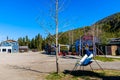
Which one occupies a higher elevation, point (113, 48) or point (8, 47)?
point (8, 47)

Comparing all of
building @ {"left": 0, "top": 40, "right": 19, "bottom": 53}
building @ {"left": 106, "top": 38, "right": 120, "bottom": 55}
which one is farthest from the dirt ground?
building @ {"left": 0, "top": 40, "right": 19, "bottom": 53}

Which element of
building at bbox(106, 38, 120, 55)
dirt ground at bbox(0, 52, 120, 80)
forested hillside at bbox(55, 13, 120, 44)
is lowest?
dirt ground at bbox(0, 52, 120, 80)

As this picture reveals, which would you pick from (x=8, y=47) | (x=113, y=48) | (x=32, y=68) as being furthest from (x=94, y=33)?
(x=8, y=47)

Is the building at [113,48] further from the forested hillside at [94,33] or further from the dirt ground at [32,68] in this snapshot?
the dirt ground at [32,68]

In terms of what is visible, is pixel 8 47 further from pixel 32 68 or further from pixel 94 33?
pixel 32 68

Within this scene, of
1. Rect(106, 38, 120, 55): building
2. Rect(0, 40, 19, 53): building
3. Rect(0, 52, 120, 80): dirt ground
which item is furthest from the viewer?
Rect(0, 40, 19, 53): building

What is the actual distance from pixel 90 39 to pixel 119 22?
88.2 metres

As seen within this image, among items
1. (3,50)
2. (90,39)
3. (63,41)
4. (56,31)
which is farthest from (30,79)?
(3,50)

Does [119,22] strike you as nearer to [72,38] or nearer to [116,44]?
[72,38]

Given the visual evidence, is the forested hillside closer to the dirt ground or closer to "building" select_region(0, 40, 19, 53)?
the dirt ground

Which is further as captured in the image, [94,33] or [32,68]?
[94,33]

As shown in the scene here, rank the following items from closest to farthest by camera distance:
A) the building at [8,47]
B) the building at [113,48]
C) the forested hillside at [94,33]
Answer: the forested hillside at [94,33] → the building at [113,48] → the building at [8,47]

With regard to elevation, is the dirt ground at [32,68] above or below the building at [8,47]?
below

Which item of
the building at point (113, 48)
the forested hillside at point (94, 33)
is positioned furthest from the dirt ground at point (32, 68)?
the building at point (113, 48)
